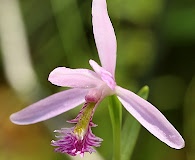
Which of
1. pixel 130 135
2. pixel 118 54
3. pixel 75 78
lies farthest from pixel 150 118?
pixel 118 54

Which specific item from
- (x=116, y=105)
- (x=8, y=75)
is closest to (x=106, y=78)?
(x=116, y=105)

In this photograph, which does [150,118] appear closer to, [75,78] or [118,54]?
[75,78]

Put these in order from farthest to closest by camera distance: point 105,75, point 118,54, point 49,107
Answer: point 118,54 → point 49,107 → point 105,75

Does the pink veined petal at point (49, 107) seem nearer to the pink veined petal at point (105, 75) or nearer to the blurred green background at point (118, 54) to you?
the pink veined petal at point (105, 75)

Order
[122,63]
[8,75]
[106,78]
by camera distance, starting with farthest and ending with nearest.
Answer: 1. [122,63]
2. [8,75]
3. [106,78]

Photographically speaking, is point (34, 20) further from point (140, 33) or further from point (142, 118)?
point (142, 118)

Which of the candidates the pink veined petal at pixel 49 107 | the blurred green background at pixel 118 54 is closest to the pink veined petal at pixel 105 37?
the pink veined petal at pixel 49 107
